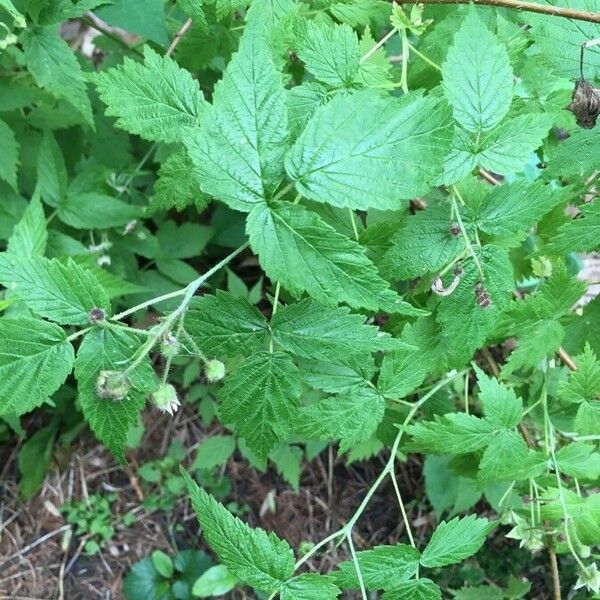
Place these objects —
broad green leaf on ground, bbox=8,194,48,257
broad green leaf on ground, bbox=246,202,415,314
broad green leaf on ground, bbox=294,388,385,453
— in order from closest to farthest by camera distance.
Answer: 1. broad green leaf on ground, bbox=246,202,415,314
2. broad green leaf on ground, bbox=294,388,385,453
3. broad green leaf on ground, bbox=8,194,48,257

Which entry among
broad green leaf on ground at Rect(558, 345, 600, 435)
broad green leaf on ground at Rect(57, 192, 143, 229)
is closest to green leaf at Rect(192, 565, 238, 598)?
broad green leaf on ground at Rect(57, 192, 143, 229)

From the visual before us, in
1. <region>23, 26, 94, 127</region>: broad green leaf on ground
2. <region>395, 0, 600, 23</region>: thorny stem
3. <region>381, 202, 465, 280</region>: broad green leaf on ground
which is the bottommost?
<region>381, 202, 465, 280</region>: broad green leaf on ground

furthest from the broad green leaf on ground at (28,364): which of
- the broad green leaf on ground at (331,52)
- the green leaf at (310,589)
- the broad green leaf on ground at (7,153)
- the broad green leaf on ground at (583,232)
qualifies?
the broad green leaf on ground at (7,153)

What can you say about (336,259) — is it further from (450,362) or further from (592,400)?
(592,400)

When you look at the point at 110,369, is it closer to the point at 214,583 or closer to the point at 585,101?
the point at 585,101

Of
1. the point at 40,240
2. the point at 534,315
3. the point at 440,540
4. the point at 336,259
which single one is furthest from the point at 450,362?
the point at 40,240

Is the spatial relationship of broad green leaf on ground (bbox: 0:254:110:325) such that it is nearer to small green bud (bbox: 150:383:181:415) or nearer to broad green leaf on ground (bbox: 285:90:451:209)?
small green bud (bbox: 150:383:181:415)
